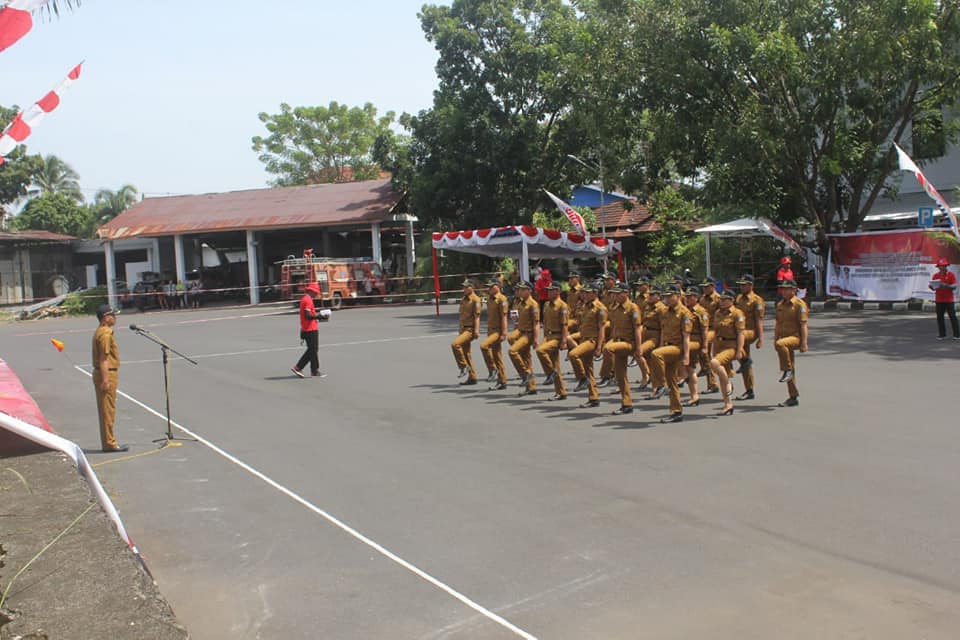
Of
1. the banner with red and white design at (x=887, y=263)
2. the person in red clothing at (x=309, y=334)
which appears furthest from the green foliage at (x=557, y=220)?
the person in red clothing at (x=309, y=334)

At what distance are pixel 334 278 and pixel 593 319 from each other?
25913mm

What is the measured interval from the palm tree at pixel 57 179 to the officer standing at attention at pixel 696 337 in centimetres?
6414

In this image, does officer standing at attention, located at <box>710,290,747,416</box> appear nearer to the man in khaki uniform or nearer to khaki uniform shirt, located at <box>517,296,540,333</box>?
khaki uniform shirt, located at <box>517,296,540,333</box>

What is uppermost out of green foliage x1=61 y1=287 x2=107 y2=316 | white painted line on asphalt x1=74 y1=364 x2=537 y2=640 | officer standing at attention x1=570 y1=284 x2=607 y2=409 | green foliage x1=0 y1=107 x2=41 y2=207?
green foliage x1=0 y1=107 x2=41 y2=207

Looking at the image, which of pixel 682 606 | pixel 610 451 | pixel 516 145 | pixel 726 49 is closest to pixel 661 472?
pixel 610 451

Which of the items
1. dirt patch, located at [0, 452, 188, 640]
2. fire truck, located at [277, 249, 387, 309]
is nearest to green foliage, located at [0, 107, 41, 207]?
fire truck, located at [277, 249, 387, 309]

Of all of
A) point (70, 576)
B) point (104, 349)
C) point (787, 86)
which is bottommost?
point (70, 576)

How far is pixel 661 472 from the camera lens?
27.3 ft

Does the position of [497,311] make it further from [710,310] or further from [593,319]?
[710,310]

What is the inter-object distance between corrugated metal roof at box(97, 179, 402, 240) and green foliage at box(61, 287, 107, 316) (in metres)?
3.13

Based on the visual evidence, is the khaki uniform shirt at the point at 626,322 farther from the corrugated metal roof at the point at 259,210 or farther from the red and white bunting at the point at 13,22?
the corrugated metal roof at the point at 259,210

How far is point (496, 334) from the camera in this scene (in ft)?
47.5

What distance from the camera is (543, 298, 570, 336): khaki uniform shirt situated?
13.3 m

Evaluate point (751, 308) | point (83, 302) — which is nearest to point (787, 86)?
point (751, 308)
